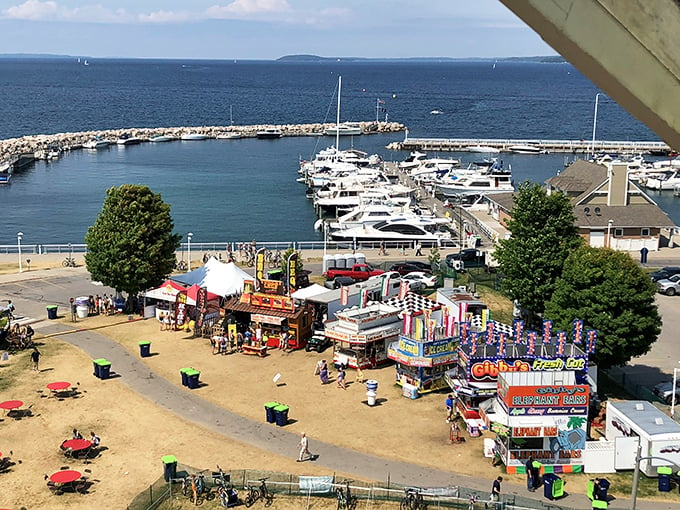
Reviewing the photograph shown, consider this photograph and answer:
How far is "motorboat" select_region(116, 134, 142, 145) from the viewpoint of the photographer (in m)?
135

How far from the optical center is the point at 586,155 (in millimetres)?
116562

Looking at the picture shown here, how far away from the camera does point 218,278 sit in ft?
132

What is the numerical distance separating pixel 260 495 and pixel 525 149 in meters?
108

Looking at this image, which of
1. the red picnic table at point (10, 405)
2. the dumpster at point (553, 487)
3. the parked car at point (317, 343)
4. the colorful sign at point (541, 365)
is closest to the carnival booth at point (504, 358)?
the colorful sign at point (541, 365)

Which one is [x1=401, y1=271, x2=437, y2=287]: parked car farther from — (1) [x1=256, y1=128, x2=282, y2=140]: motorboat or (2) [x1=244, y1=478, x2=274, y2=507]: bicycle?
(1) [x1=256, y1=128, x2=282, y2=140]: motorboat

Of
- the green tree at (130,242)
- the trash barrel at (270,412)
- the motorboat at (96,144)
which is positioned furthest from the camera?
the motorboat at (96,144)

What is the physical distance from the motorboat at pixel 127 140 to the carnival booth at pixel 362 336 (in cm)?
10920

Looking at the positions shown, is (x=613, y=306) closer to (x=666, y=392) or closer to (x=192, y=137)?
(x=666, y=392)

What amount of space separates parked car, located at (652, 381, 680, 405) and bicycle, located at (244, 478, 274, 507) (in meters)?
15.1

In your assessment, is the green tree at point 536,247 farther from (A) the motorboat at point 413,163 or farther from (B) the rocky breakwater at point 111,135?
(B) the rocky breakwater at point 111,135

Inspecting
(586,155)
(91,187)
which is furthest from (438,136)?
(91,187)

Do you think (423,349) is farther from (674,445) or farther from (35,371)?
(35,371)

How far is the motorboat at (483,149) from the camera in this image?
123m

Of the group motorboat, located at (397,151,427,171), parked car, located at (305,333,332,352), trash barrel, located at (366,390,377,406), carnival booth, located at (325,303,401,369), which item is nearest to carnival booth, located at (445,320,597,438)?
trash barrel, located at (366,390,377,406)
